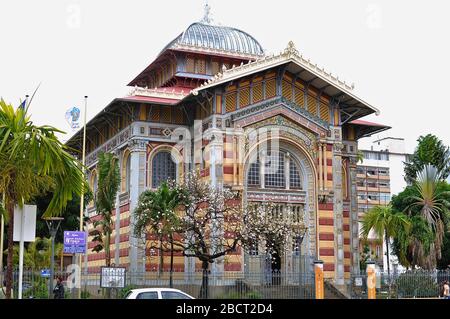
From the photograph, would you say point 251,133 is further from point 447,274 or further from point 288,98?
point 447,274

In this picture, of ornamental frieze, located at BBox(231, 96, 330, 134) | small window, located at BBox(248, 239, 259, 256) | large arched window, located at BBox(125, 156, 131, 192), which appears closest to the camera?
small window, located at BBox(248, 239, 259, 256)

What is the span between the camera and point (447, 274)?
33.0 metres

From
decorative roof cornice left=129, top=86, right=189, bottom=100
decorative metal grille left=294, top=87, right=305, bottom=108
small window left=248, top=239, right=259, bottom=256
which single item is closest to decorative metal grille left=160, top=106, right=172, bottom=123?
decorative roof cornice left=129, top=86, right=189, bottom=100

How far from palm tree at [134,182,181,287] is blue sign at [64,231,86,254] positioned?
15.5ft

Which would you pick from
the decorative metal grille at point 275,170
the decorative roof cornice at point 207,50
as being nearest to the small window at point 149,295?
the decorative metal grille at point 275,170

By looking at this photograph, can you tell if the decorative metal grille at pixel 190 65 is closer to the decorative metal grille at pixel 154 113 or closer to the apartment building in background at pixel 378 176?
the decorative metal grille at pixel 154 113

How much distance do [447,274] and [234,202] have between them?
1147cm

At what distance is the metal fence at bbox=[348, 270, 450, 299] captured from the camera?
33.7 meters

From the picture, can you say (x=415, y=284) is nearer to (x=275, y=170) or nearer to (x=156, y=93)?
(x=275, y=170)

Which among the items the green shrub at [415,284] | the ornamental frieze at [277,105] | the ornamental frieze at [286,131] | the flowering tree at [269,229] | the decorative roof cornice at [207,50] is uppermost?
the decorative roof cornice at [207,50]

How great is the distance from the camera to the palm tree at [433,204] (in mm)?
44562

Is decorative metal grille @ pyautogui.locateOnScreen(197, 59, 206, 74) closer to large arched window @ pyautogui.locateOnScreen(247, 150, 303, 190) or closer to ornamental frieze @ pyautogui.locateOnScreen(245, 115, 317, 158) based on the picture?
ornamental frieze @ pyautogui.locateOnScreen(245, 115, 317, 158)

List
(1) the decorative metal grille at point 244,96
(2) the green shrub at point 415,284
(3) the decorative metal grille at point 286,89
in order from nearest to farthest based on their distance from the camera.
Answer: (2) the green shrub at point 415,284
(1) the decorative metal grille at point 244,96
(3) the decorative metal grille at point 286,89

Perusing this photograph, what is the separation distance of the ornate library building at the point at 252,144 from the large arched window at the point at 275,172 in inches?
2.2
